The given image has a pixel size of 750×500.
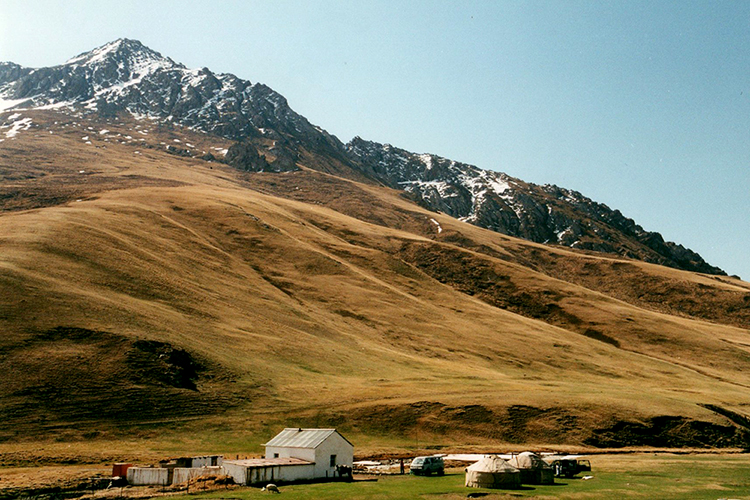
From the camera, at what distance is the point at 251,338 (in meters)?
83.7

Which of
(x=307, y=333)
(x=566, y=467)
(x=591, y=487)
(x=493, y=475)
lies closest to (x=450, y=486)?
(x=493, y=475)

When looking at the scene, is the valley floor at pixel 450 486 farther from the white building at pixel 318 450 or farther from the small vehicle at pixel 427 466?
the white building at pixel 318 450

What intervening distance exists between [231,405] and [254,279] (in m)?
53.9

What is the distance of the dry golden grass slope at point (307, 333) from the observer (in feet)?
206

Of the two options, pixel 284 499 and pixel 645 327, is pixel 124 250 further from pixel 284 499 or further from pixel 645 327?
pixel 645 327

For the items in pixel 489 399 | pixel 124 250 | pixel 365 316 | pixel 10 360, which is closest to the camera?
pixel 10 360

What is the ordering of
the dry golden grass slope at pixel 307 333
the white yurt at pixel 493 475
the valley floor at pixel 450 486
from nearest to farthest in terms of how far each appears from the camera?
the valley floor at pixel 450 486 → the white yurt at pixel 493 475 → the dry golden grass slope at pixel 307 333

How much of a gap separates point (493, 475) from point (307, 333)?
191 ft

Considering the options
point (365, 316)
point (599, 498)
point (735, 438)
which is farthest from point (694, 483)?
point (365, 316)

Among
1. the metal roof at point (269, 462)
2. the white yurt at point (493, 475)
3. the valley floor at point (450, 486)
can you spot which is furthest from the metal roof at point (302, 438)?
the white yurt at point (493, 475)

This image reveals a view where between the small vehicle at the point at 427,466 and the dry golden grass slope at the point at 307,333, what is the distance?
17.2 meters

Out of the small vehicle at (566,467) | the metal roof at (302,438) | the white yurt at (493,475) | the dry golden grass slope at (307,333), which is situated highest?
the dry golden grass slope at (307,333)

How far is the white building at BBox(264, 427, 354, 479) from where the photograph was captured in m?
45.1

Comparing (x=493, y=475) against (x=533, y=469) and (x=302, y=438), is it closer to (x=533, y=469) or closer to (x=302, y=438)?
(x=533, y=469)
